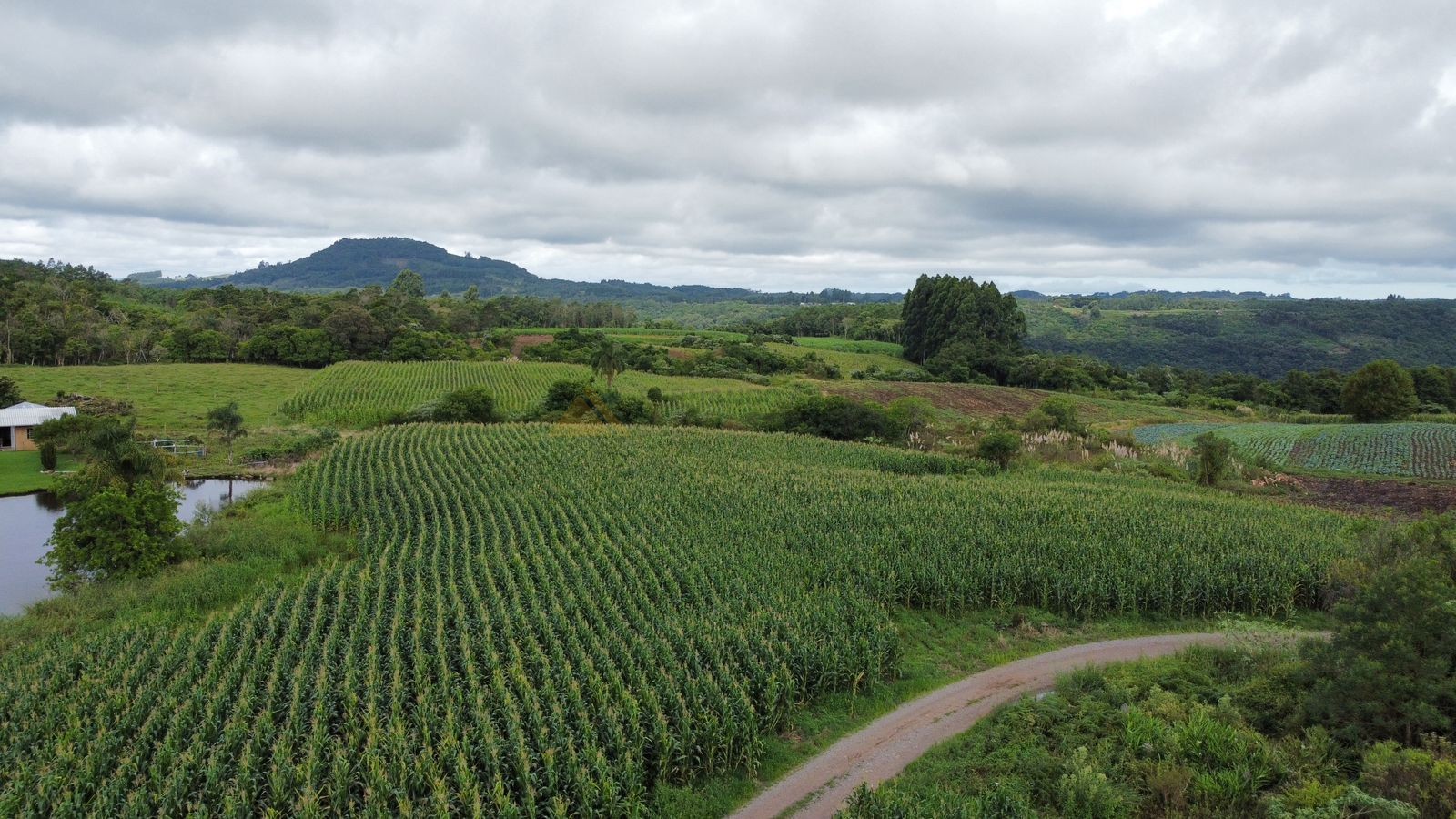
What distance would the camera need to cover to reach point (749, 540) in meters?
25.4

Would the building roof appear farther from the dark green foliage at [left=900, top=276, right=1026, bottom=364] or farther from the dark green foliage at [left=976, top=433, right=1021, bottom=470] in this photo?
the dark green foliage at [left=900, top=276, right=1026, bottom=364]

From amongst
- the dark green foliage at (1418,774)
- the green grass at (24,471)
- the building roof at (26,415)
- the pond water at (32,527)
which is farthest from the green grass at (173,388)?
the dark green foliage at (1418,774)

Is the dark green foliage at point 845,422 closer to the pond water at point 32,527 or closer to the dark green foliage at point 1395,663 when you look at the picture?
the pond water at point 32,527

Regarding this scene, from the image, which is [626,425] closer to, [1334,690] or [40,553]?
[40,553]

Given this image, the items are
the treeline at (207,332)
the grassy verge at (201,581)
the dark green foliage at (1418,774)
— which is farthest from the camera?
the treeline at (207,332)

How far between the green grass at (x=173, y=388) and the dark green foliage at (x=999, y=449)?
50.9 meters

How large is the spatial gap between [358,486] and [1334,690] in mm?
33295

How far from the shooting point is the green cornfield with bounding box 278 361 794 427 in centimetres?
5791

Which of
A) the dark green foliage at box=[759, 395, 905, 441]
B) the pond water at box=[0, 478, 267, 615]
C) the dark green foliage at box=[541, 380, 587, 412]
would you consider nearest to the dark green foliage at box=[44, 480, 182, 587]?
the pond water at box=[0, 478, 267, 615]

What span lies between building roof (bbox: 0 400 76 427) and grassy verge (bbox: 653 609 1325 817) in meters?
49.7

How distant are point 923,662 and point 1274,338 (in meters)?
158

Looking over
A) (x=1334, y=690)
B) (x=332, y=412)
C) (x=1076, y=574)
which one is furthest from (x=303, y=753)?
(x=332, y=412)

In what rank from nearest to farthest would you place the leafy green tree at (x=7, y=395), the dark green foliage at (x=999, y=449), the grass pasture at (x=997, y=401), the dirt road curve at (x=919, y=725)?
the dirt road curve at (x=919, y=725), the dark green foliage at (x=999, y=449), the leafy green tree at (x=7, y=395), the grass pasture at (x=997, y=401)

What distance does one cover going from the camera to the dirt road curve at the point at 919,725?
43.1 feet
